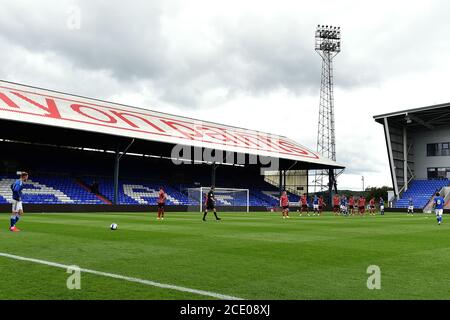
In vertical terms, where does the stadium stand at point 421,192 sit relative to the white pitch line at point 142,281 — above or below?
above

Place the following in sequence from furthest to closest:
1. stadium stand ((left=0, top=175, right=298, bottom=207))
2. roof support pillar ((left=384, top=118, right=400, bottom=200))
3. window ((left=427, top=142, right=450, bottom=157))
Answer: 1. window ((left=427, top=142, right=450, bottom=157))
2. roof support pillar ((left=384, top=118, right=400, bottom=200))
3. stadium stand ((left=0, top=175, right=298, bottom=207))

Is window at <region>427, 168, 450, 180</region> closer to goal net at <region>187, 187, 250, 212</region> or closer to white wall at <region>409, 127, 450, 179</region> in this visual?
white wall at <region>409, 127, 450, 179</region>

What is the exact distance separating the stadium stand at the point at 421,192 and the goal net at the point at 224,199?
2414 cm

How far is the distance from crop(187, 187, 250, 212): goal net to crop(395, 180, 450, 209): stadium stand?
24.1 m

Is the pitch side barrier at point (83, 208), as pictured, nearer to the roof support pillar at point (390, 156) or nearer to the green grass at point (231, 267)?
the green grass at point (231, 267)

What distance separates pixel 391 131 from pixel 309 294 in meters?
64.3

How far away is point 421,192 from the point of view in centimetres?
6475

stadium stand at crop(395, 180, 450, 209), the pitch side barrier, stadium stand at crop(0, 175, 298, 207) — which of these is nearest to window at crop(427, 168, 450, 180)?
stadium stand at crop(395, 180, 450, 209)

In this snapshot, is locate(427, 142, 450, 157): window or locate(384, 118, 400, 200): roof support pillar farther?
locate(427, 142, 450, 157): window

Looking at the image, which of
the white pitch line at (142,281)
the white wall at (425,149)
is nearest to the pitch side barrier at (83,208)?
the white pitch line at (142,281)

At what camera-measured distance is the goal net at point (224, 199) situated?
4919 cm

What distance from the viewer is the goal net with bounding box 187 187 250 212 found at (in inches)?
1937
